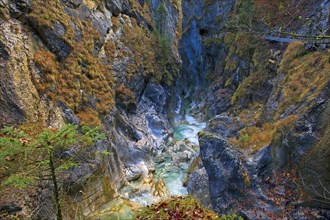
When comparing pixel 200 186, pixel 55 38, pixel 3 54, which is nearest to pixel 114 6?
pixel 55 38

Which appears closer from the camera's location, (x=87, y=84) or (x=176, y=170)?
(x=87, y=84)

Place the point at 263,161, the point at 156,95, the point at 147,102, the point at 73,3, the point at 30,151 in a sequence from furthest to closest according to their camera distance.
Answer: the point at 156,95 < the point at 147,102 < the point at 73,3 < the point at 263,161 < the point at 30,151

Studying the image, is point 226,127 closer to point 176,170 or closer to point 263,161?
point 176,170

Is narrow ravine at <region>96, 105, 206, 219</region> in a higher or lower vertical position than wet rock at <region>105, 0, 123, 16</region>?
lower

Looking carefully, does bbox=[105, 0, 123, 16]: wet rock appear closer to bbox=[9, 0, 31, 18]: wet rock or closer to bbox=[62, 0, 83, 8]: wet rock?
bbox=[62, 0, 83, 8]: wet rock

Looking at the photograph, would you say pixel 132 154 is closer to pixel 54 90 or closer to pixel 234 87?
pixel 54 90

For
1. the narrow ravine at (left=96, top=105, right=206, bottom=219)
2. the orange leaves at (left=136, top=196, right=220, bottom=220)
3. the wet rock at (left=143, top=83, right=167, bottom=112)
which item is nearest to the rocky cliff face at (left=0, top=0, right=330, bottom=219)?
the wet rock at (left=143, top=83, right=167, bottom=112)

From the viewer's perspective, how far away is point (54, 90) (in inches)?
607

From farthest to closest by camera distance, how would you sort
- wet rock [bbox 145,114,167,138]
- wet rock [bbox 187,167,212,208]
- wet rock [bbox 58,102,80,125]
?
wet rock [bbox 145,114,167,138] < wet rock [bbox 58,102,80,125] < wet rock [bbox 187,167,212,208]

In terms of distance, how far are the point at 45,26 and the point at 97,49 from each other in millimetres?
6344

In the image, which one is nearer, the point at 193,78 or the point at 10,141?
the point at 10,141

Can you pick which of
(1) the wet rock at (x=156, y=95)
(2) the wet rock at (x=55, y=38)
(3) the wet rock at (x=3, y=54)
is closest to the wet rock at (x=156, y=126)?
(1) the wet rock at (x=156, y=95)

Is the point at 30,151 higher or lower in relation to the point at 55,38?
lower

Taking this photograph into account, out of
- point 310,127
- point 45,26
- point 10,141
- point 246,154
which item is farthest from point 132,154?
point 10,141
